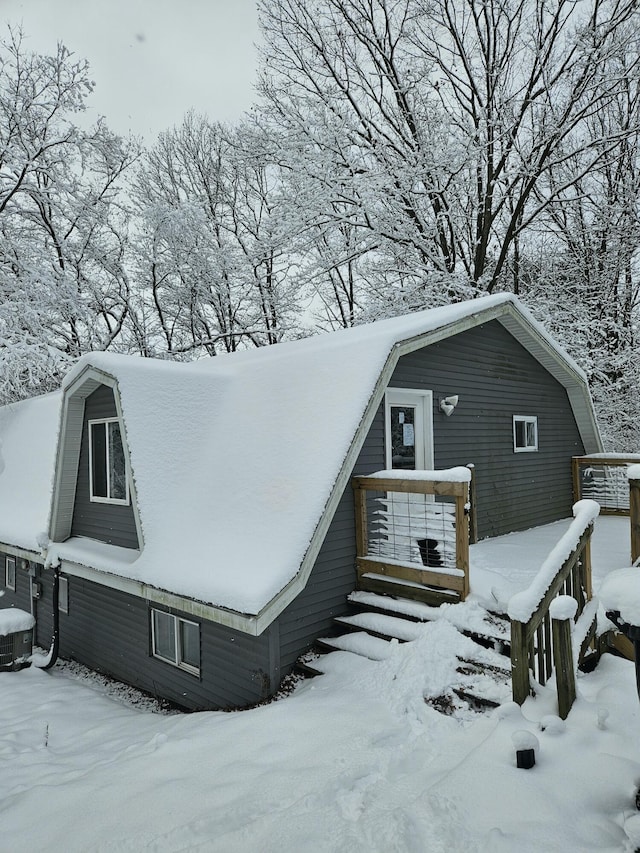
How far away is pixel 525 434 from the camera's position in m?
9.73

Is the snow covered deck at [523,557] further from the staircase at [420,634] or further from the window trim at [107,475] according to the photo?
the window trim at [107,475]

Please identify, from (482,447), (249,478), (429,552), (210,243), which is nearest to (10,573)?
(249,478)

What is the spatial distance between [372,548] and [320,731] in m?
2.45

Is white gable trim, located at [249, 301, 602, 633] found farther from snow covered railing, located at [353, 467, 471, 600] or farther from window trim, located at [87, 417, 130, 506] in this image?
window trim, located at [87, 417, 130, 506]

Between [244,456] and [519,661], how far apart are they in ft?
13.0

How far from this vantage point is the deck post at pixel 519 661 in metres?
3.73

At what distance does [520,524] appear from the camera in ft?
30.6

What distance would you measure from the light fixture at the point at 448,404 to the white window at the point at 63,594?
666 cm

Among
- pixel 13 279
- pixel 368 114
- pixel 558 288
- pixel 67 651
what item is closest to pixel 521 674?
pixel 67 651

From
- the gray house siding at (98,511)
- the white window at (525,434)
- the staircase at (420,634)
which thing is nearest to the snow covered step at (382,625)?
the staircase at (420,634)

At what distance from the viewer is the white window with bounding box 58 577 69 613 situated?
876cm

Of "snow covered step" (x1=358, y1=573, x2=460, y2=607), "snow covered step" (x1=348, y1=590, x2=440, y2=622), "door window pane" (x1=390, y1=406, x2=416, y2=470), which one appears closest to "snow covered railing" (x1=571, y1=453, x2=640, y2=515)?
"door window pane" (x1=390, y1=406, x2=416, y2=470)

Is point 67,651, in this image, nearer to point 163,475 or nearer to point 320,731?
point 163,475

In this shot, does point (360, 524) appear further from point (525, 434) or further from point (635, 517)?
point (525, 434)
